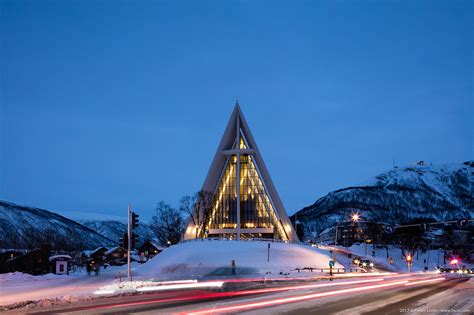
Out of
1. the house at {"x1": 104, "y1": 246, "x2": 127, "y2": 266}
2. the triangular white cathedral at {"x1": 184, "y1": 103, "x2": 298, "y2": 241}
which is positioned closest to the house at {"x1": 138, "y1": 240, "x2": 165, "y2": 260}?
the house at {"x1": 104, "y1": 246, "x2": 127, "y2": 266}

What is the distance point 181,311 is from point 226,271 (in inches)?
1100

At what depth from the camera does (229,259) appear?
4781cm

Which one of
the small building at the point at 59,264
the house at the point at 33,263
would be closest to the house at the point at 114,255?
the house at the point at 33,263

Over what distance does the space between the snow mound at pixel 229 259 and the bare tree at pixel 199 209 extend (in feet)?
62.1

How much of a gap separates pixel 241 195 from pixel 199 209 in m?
8.73

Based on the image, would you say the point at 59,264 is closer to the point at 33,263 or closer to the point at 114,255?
the point at 33,263

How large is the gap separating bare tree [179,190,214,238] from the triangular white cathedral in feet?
1.19

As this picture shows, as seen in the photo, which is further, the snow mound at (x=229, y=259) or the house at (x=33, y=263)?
the house at (x=33, y=263)

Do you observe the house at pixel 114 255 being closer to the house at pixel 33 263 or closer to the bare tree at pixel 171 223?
the bare tree at pixel 171 223

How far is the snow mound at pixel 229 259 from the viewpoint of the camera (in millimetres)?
44250

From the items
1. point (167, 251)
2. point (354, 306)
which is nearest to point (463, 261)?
point (167, 251)

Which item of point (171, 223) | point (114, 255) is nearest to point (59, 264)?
point (171, 223)

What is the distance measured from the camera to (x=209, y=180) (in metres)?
80.1

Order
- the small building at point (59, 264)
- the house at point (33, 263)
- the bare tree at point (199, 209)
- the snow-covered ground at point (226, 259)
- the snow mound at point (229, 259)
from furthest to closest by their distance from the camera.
Answer: the bare tree at point (199, 209), the house at point (33, 263), the small building at point (59, 264), the snow mound at point (229, 259), the snow-covered ground at point (226, 259)
